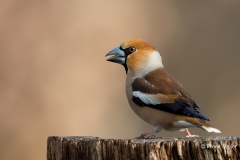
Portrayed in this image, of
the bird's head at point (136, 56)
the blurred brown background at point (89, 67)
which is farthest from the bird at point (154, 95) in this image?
the blurred brown background at point (89, 67)

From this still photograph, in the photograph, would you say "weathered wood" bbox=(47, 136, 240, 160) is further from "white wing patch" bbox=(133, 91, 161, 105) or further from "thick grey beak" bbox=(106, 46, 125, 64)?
"thick grey beak" bbox=(106, 46, 125, 64)

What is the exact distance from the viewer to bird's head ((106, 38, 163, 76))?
4832mm

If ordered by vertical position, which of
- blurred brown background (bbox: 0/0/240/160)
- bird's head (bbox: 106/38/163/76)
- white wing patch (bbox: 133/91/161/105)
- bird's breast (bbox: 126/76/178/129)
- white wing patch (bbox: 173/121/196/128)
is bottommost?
white wing patch (bbox: 173/121/196/128)

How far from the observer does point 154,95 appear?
428cm

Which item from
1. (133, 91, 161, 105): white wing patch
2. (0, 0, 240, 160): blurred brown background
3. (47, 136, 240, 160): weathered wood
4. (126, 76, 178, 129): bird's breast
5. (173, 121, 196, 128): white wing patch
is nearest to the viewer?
(47, 136, 240, 160): weathered wood

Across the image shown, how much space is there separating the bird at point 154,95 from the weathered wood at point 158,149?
657 millimetres

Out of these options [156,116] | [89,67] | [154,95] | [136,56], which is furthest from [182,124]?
[89,67]

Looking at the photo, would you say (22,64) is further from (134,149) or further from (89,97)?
(134,149)

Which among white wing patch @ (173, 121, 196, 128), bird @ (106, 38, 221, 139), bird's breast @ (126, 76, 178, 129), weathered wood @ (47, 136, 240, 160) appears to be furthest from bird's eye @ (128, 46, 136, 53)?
weathered wood @ (47, 136, 240, 160)

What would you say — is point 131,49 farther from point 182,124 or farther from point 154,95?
point 182,124

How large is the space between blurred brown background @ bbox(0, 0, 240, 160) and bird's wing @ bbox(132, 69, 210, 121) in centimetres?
374

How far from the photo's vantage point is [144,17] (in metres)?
9.79

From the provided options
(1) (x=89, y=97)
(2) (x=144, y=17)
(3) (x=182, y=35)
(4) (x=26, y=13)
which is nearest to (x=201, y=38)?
(3) (x=182, y=35)

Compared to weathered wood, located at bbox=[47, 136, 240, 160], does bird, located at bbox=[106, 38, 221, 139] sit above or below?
above
